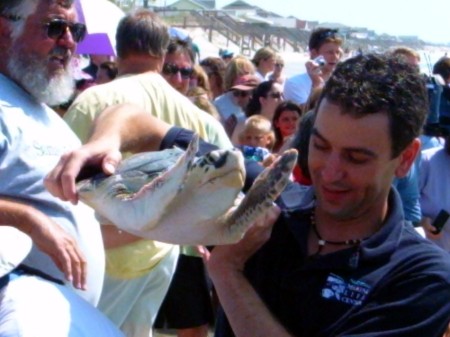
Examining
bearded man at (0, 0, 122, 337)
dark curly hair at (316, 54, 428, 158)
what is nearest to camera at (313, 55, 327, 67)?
bearded man at (0, 0, 122, 337)

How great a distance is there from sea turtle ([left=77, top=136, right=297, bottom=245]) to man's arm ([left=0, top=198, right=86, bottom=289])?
0.49 metres

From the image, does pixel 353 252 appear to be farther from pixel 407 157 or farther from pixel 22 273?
pixel 22 273

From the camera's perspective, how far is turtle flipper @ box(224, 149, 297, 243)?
63.5 inches

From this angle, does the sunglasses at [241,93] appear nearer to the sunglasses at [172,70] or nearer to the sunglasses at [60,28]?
the sunglasses at [172,70]

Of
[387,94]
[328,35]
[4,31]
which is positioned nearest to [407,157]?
[387,94]

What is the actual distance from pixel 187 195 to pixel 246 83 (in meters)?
7.00

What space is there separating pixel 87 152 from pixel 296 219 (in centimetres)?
48

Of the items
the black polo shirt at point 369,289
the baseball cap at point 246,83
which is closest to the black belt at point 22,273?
the black polo shirt at point 369,289

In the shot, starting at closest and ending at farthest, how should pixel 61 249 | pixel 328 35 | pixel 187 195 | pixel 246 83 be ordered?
1. pixel 187 195
2. pixel 61 249
3. pixel 328 35
4. pixel 246 83

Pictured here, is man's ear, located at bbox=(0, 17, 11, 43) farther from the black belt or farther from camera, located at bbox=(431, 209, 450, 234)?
camera, located at bbox=(431, 209, 450, 234)

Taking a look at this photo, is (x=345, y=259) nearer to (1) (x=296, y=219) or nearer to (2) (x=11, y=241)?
(1) (x=296, y=219)

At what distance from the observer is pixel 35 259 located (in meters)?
2.37

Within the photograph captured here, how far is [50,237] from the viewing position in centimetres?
222

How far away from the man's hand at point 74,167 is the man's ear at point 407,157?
57 centimetres
